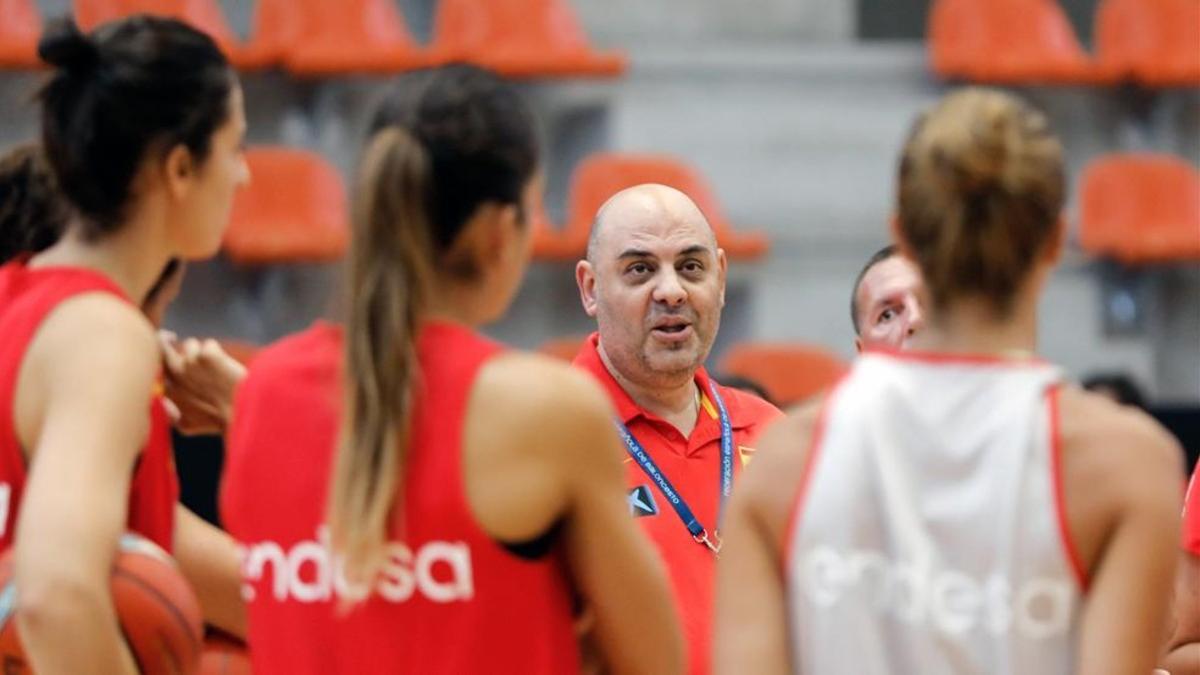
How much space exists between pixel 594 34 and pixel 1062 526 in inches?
330

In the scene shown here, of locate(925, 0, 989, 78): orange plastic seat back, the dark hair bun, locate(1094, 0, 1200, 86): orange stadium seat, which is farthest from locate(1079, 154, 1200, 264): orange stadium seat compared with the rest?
the dark hair bun

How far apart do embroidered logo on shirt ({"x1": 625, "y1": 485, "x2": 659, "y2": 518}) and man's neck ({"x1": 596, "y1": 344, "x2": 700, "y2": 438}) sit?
29cm

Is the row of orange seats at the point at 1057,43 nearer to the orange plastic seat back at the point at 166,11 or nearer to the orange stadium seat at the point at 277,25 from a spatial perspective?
the orange stadium seat at the point at 277,25

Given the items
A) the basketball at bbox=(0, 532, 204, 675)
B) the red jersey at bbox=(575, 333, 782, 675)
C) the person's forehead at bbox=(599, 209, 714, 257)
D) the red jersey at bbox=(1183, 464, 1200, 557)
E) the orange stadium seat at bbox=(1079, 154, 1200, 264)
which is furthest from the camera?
the orange stadium seat at bbox=(1079, 154, 1200, 264)

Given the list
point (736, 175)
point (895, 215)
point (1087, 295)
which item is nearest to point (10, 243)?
point (895, 215)

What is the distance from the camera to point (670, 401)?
4.64 m

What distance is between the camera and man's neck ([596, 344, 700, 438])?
4629 millimetres

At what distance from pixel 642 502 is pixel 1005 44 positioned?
23.2ft

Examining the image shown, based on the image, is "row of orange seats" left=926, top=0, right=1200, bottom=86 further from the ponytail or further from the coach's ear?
the ponytail

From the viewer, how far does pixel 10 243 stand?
135 inches

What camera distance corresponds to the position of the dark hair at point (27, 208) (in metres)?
3.39

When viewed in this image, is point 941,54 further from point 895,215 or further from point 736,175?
point 895,215

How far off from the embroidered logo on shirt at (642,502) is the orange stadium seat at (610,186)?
5.09 meters

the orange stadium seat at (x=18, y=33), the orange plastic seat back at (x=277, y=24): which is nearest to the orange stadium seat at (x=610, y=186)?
the orange plastic seat back at (x=277, y=24)
